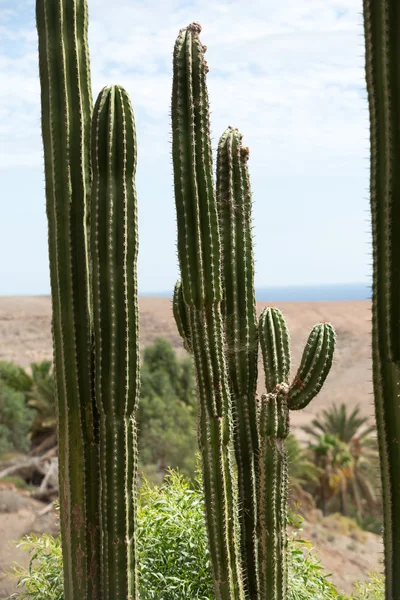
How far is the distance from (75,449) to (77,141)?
1719 millimetres

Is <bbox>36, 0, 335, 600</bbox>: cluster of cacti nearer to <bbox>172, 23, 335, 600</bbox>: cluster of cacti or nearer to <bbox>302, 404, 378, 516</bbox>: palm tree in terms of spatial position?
<bbox>172, 23, 335, 600</bbox>: cluster of cacti

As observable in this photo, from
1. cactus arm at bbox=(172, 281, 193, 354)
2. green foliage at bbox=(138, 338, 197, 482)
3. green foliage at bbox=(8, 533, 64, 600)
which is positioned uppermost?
cactus arm at bbox=(172, 281, 193, 354)

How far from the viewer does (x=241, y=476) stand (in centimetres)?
470

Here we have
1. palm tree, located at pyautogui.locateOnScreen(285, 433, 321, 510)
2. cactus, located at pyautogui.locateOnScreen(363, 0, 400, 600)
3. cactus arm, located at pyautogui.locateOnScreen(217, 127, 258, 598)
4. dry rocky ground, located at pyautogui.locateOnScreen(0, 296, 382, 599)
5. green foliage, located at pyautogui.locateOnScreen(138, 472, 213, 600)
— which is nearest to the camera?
cactus, located at pyautogui.locateOnScreen(363, 0, 400, 600)

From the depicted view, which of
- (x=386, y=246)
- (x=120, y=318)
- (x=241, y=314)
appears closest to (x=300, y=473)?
(x=241, y=314)

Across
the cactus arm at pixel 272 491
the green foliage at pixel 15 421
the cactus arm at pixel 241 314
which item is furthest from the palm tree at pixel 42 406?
the cactus arm at pixel 272 491

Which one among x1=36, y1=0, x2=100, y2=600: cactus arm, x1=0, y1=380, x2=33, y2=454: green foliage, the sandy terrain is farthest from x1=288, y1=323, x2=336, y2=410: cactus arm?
the sandy terrain

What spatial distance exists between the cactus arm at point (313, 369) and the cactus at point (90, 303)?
3.44 feet

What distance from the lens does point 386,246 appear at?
9.66ft

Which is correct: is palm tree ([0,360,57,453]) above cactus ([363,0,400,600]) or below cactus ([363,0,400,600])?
below

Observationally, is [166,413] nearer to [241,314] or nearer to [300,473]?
[300,473]

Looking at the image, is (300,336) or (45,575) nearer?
(45,575)

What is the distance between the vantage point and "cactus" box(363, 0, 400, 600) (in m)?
2.87

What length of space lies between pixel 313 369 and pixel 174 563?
243 centimetres
